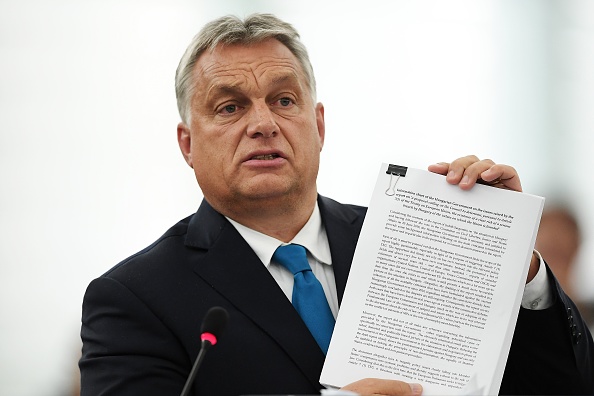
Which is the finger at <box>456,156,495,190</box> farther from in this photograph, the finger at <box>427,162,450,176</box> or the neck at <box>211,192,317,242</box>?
the neck at <box>211,192,317,242</box>

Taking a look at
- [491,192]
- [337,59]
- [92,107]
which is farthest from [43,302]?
[491,192]

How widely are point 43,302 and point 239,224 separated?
2.52 metres

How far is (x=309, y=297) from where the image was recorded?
257 cm

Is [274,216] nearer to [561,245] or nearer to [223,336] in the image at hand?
[223,336]

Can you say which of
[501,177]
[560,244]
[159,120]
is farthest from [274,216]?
[159,120]

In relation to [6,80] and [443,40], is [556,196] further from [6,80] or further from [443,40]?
[6,80]

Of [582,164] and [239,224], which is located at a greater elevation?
[582,164]

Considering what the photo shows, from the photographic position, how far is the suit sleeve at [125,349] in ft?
7.78

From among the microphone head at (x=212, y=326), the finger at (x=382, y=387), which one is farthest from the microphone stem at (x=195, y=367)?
the finger at (x=382, y=387)

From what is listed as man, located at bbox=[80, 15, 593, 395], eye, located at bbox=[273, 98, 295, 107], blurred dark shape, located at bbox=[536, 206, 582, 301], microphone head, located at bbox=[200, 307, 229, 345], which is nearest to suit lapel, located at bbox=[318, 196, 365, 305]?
man, located at bbox=[80, 15, 593, 395]

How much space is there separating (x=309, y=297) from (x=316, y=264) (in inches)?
7.3

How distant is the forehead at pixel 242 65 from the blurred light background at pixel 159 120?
2294 millimetres

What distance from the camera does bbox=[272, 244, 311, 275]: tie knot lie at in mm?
2648

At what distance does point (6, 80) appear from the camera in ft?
16.7
